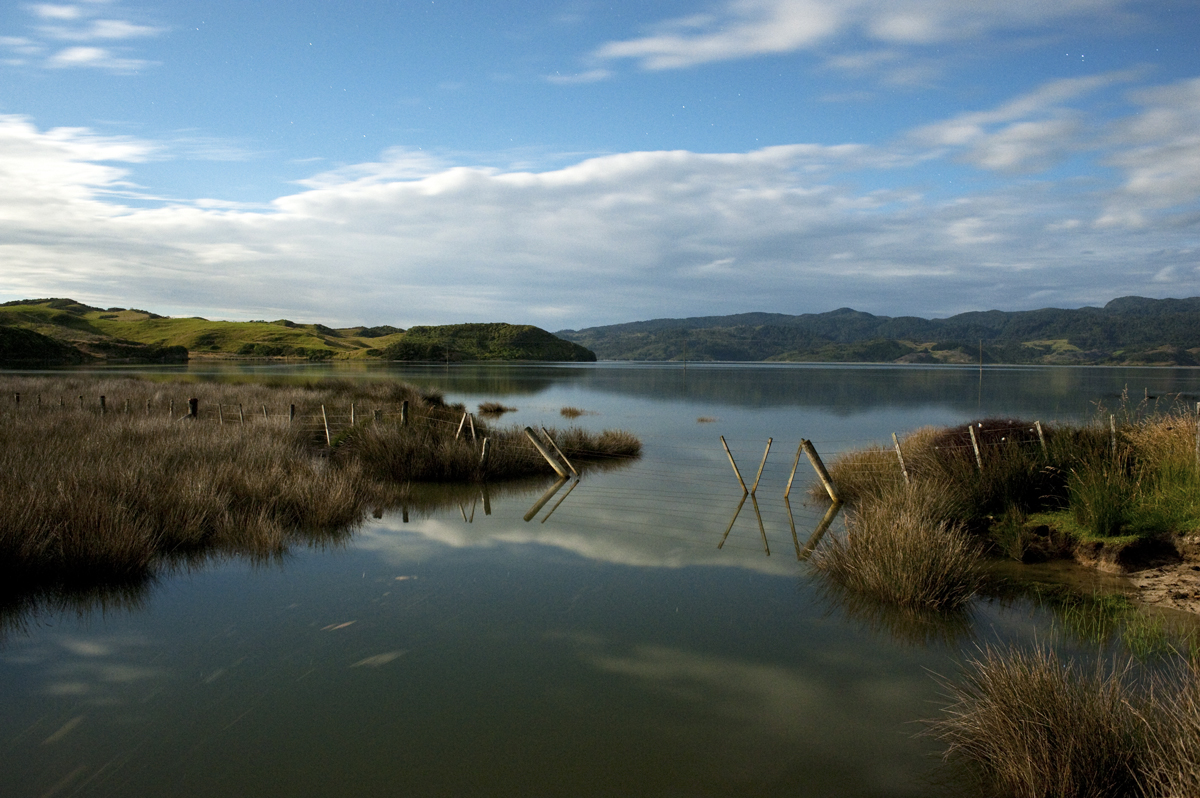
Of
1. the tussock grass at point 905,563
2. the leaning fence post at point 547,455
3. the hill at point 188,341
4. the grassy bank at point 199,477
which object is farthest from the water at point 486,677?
the hill at point 188,341

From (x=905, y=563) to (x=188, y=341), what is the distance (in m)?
162

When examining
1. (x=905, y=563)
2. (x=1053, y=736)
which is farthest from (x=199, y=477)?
(x=1053, y=736)

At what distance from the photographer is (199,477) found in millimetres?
10984

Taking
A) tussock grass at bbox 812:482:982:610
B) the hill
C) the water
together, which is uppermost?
the hill

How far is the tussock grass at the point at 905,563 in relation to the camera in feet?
25.3

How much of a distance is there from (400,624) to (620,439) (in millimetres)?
14555

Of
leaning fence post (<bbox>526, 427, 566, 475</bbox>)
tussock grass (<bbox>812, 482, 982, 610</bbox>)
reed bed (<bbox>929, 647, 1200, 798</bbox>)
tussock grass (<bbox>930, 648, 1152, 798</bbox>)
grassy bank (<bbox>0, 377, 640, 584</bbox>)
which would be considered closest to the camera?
reed bed (<bbox>929, 647, 1200, 798</bbox>)

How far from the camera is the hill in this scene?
97.3 meters

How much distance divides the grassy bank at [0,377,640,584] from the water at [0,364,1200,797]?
31.4 inches

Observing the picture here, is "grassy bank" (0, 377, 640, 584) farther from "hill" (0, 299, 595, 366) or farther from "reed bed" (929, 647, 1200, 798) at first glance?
"hill" (0, 299, 595, 366)

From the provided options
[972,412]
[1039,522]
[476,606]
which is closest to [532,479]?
[476,606]

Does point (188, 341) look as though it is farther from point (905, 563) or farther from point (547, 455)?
point (905, 563)

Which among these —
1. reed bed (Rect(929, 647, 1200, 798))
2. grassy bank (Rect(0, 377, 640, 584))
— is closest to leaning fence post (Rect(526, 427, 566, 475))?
grassy bank (Rect(0, 377, 640, 584))

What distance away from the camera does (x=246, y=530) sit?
9914 millimetres
